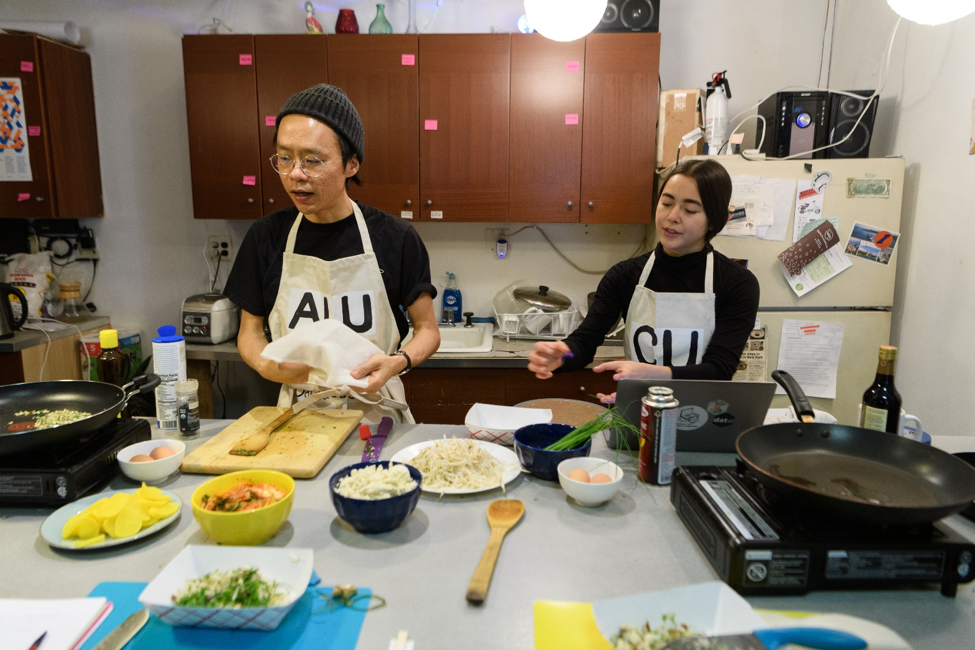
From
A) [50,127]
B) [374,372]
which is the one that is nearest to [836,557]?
[374,372]

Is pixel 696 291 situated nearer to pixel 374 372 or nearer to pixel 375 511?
pixel 374 372

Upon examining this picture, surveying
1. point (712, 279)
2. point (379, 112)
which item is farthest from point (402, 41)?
point (712, 279)

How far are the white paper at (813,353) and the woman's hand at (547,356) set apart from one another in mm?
1739

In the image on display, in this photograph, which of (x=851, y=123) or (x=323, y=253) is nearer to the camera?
(x=323, y=253)

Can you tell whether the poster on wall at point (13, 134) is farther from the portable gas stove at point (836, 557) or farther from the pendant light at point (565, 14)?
the portable gas stove at point (836, 557)

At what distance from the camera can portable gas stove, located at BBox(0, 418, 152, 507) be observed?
46.8 inches

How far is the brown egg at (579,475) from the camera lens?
1.25 meters

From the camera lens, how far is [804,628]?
817mm

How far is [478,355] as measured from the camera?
3047 millimetres

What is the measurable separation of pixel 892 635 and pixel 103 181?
14.4 ft

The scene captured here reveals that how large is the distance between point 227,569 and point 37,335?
2846mm

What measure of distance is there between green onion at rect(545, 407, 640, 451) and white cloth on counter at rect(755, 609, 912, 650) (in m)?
0.56

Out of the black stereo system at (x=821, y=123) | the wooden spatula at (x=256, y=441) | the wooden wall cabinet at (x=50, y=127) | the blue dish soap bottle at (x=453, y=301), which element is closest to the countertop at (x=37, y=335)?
the wooden wall cabinet at (x=50, y=127)

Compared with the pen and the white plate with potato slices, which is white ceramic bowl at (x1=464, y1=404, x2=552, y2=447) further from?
the pen
